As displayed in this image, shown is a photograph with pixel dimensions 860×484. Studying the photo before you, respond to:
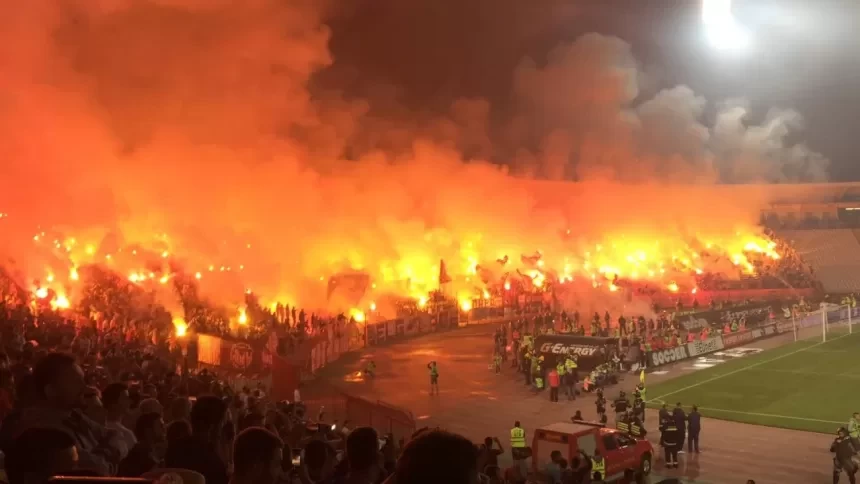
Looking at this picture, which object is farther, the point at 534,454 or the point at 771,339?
the point at 771,339

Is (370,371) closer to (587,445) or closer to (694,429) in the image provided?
(694,429)

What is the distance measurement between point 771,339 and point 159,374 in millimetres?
24145

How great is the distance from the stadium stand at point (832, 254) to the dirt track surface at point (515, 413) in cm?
2548

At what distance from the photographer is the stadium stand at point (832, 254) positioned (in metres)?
46.5

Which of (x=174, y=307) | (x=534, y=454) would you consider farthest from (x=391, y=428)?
(x=174, y=307)

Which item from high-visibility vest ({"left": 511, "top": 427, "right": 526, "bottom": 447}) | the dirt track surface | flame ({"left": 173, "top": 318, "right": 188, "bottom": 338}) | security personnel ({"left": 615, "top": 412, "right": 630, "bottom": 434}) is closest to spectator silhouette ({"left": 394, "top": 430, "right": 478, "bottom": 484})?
high-visibility vest ({"left": 511, "top": 427, "right": 526, "bottom": 447})

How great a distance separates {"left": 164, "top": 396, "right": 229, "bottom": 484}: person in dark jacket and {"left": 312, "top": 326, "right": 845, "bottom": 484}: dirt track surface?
9.99 meters

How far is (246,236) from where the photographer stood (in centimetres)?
3044

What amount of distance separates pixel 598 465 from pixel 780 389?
10.9 meters

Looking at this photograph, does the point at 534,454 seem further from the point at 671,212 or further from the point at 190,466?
the point at 671,212

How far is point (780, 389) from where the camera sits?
18922 millimetres

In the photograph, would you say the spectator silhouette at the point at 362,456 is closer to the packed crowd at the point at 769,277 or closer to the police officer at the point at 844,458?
the police officer at the point at 844,458

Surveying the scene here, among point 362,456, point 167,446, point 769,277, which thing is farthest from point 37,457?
point 769,277

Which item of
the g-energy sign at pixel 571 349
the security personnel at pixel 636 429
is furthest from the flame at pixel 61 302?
the security personnel at pixel 636 429
